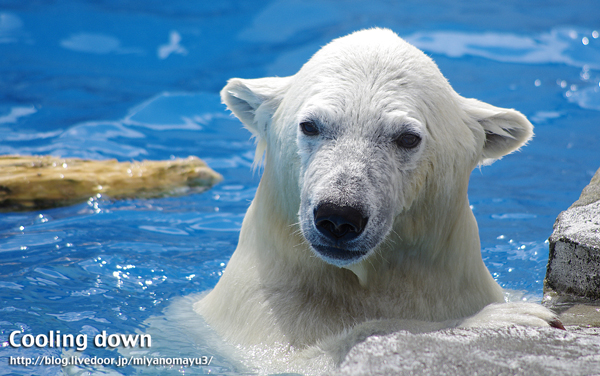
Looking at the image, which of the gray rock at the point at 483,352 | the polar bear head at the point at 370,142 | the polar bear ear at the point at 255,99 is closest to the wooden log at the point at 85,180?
the polar bear ear at the point at 255,99

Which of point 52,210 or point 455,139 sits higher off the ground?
point 52,210

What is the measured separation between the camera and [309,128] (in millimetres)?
3012

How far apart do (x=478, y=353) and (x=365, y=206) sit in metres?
0.77

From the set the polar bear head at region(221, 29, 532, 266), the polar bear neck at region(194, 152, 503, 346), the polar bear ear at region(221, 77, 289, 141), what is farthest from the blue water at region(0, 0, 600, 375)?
the polar bear head at region(221, 29, 532, 266)

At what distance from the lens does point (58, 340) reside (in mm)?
3590

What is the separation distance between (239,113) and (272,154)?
472mm

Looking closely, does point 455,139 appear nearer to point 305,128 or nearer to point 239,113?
point 305,128

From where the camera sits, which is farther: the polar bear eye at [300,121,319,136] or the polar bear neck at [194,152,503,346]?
the polar bear neck at [194,152,503,346]

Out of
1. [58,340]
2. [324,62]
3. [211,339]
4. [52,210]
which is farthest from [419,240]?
[52,210]

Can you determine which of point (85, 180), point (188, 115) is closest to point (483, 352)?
point (85, 180)

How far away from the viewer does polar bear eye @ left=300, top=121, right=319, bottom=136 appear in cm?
300

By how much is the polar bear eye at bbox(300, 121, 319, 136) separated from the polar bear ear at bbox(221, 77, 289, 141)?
0.52 metres

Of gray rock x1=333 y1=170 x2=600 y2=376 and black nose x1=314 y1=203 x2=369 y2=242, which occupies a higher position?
black nose x1=314 y1=203 x2=369 y2=242

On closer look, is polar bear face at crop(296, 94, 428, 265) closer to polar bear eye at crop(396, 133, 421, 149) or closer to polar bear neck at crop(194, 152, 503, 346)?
polar bear eye at crop(396, 133, 421, 149)
